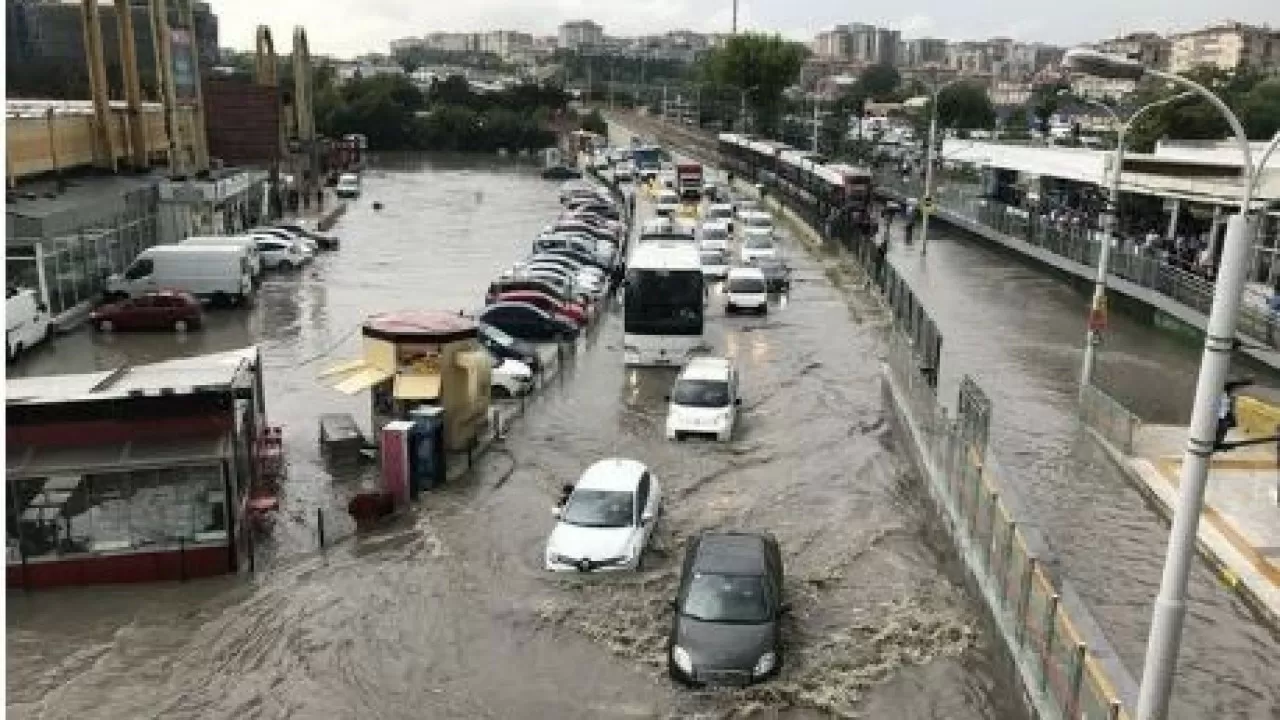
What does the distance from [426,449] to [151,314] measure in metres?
17.8

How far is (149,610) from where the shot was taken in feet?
50.7

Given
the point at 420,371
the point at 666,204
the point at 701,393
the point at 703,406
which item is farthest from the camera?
the point at 666,204

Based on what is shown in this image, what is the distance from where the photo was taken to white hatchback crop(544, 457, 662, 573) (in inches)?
647

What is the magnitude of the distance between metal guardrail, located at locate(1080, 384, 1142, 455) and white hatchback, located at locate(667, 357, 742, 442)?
7.55 metres

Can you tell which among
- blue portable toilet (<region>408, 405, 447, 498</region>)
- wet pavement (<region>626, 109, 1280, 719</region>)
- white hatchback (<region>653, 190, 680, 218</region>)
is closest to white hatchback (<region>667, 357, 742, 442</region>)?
blue portable toilet (<region>408, 405, 447, 498</region>)

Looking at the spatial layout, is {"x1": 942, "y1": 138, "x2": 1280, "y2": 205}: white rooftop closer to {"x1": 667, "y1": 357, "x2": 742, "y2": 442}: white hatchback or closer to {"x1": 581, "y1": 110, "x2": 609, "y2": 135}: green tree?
{"x1": 667, "y1": 357, "x2": 742, "y2": 442}: white hatchback

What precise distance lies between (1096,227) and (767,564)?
3433 cm

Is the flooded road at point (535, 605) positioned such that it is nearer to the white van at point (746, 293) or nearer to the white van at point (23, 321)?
the white van at point (23, 321)

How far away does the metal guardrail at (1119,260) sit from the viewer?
2638cm

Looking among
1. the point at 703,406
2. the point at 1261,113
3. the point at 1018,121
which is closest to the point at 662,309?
the point at 703,406

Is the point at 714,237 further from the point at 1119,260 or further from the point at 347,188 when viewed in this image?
the point at 347,188

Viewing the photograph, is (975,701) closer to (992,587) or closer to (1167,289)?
(992,587)

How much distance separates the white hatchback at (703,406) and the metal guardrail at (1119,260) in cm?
1058

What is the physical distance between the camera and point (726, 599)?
13.8 metres
